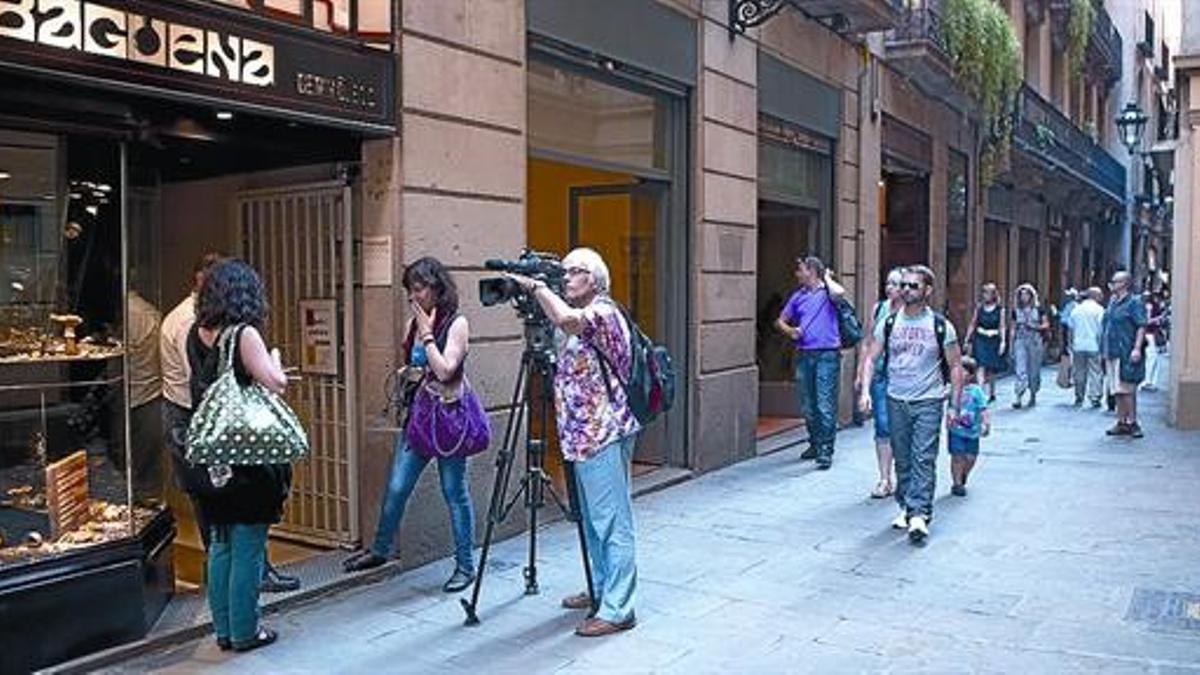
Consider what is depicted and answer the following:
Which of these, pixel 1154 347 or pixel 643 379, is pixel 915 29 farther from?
pixel 1154 347

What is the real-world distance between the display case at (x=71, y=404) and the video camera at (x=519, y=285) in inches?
71.8

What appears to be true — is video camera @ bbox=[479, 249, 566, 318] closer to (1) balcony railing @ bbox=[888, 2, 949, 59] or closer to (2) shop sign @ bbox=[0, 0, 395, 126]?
(2) shop sign @ bbox=[0, 0, 395, 126]

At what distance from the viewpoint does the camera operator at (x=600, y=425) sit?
5484 mm

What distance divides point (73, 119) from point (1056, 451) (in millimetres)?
9834

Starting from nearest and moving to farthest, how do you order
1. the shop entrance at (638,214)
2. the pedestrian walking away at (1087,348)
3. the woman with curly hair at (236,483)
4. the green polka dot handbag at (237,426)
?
the green polka dot handbag at (237,426)
the woman with curly hair at (236,483)
the shop entrance at (638,214)
the pedestrian walking away at (1087,348)

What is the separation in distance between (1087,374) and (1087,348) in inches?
33.7

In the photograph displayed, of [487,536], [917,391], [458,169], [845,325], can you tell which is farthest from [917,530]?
[458,169]

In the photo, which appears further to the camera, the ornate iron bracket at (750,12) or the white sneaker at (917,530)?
the ornate iron bracket at (750,12)

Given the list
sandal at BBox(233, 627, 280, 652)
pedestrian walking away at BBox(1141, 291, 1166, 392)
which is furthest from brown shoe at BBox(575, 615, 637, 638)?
pedestrian walking away at BBox(1141, 291, 1166, 392)

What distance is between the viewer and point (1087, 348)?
610 inches

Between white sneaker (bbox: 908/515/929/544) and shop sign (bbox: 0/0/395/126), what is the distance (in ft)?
13.4

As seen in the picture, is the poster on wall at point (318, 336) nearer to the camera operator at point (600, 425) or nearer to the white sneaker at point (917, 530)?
the camera operator at point (600, 425)

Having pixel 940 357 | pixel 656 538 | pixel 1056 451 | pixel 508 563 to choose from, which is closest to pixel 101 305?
pixel 508 563

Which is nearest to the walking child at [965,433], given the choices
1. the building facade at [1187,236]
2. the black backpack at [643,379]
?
the black backpack at [643,379]
